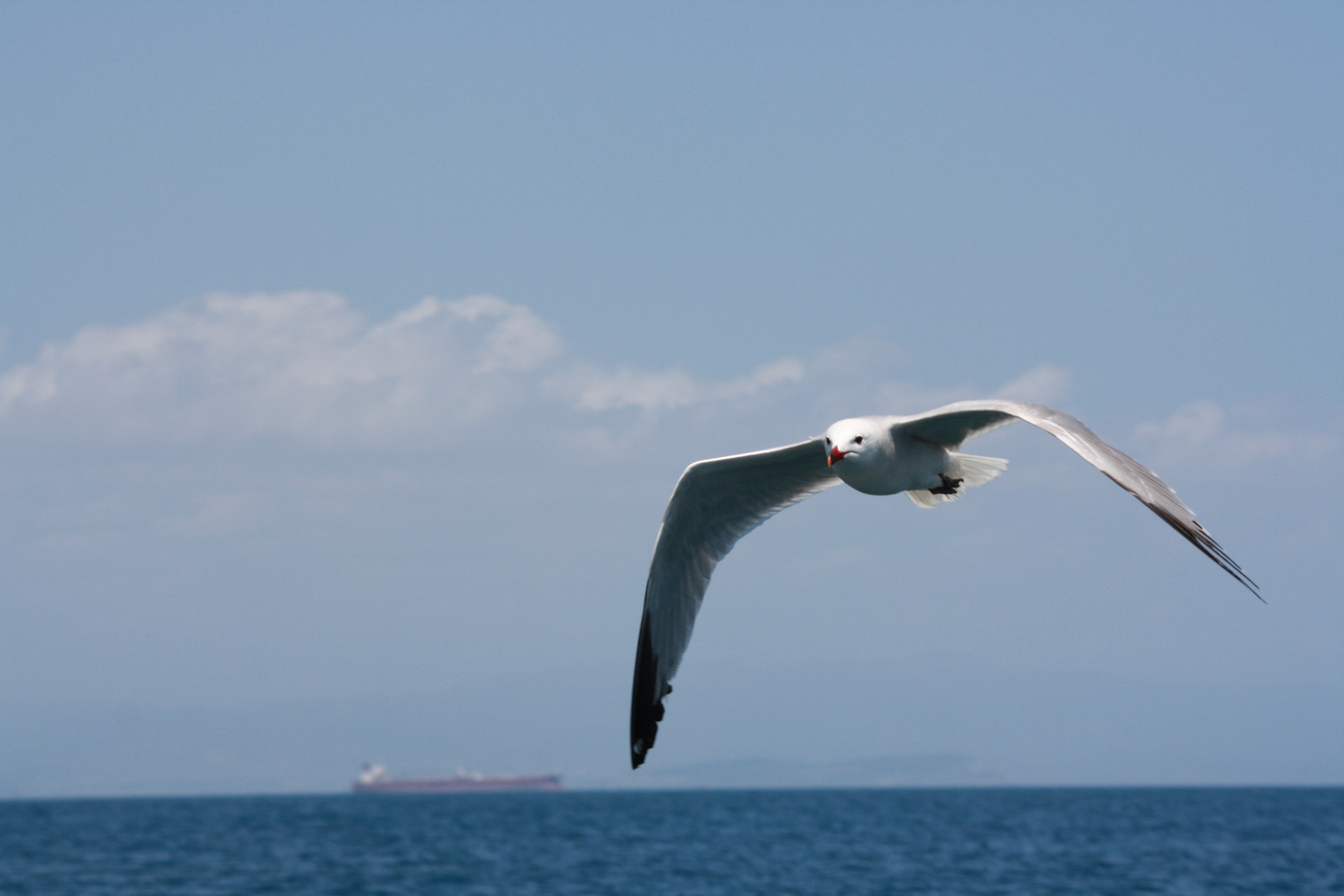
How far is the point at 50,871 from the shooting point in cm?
5906

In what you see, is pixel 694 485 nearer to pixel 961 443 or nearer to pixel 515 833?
pixel 961 443

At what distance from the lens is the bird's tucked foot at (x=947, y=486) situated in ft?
42.1

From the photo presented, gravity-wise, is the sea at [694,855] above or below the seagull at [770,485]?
below

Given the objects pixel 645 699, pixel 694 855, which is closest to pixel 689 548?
pixel 645 699

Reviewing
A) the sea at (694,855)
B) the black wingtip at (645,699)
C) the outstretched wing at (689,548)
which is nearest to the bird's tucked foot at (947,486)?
the outstretched wing at (689,548)

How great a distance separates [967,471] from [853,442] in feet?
6.99

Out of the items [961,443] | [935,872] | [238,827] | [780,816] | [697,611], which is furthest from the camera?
[780,816]

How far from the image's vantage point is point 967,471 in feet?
42.3

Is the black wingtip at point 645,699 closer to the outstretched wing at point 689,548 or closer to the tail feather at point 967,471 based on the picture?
the outstretched wing at point 689,548

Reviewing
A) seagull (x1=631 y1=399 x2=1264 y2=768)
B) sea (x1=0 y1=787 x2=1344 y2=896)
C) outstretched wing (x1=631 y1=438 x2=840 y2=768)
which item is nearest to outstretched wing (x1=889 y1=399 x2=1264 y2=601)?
seagull (x1=631 y1=399 x2=1264 y2=768)

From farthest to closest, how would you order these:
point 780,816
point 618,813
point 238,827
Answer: point 618,813 → point 780,816 → point 238,827

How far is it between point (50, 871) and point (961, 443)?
189ft

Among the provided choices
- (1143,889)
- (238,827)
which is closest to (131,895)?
(1143,889)

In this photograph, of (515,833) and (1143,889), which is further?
(515,833)
